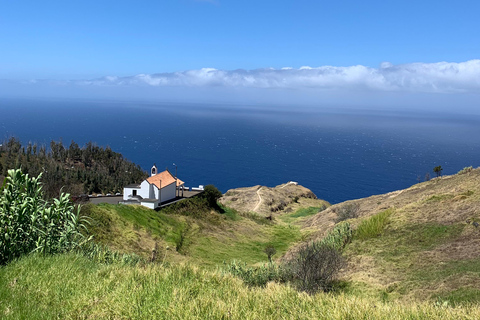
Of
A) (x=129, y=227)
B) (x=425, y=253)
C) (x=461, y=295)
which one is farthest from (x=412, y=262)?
(x=129, y=227)

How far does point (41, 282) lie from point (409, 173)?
123 metres

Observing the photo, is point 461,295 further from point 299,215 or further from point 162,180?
point 299,215

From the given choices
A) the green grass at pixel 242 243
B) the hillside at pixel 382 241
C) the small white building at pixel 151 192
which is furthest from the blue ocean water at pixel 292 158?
the hillside at pixel 382 241

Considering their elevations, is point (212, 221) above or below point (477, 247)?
below

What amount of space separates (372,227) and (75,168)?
7843 cm

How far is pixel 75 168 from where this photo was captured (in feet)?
279

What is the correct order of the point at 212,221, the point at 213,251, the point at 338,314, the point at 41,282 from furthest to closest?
the point at 212,221 → the point at 213,251 → the point at 41,282 → the point at 338,314

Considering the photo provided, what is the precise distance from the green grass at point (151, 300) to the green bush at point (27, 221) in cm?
60

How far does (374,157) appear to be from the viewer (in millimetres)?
142250

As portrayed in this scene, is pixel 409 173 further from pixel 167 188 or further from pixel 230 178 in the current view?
pixel 167 188

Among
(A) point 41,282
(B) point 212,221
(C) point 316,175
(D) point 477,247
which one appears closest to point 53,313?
(A) point 41,282

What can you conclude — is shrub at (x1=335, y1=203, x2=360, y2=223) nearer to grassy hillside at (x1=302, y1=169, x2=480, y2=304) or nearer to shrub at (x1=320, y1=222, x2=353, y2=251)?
grassy hillside at (x1=302, y1=169, x2=480, y2=304)

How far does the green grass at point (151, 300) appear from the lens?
5402 millimetres

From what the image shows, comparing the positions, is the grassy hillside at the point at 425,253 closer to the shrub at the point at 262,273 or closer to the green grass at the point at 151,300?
the shrub at the point at 262,273
